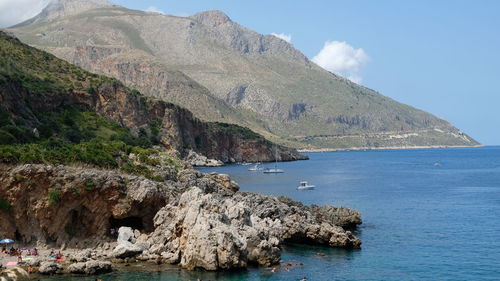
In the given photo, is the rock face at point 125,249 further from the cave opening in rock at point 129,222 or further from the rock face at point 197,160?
the rock face at point 197,160

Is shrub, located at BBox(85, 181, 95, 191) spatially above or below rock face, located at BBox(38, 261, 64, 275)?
above

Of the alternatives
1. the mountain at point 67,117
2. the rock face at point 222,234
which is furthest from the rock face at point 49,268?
the mountain at point 67,117

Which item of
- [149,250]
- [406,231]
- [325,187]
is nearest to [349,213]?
[406,231]

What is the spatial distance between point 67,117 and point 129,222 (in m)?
57.6

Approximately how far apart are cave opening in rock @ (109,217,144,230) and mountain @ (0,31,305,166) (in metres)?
7.55

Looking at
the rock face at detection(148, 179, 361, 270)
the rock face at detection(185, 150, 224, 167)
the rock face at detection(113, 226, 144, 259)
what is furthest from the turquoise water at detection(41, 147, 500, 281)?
the rock face at detection(185, 150, 224, 167)

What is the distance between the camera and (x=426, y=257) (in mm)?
50938

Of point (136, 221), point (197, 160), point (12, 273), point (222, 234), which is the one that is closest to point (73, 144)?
point (136, 221)

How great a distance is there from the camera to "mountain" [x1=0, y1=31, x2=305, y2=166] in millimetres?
62219

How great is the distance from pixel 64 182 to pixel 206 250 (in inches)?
610

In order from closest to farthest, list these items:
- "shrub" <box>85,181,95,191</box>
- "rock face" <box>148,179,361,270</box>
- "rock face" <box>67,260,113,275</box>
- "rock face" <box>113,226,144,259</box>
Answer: "rock face" <box>67,260,113,275</box>
"rock face" <box>148,179,361,270</box>
"rock face" <box>113,226,144,259</box>
"shrub" <box>85,181,95,191</box>

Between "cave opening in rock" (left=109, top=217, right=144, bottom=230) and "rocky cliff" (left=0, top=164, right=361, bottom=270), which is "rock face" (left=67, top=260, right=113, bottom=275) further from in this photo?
"cave opening in rock" (left=109, top=217, right=144, bottom=230)

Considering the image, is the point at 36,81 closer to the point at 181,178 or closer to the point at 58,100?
the point at 58,100

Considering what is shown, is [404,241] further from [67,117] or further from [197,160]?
[197,160]
